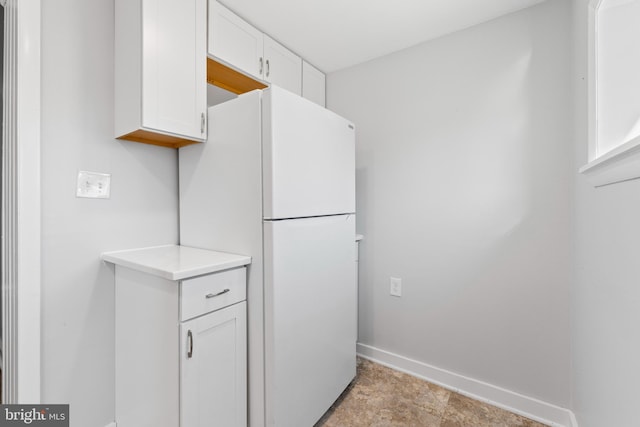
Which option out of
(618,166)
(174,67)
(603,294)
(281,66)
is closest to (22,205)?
(174,67)

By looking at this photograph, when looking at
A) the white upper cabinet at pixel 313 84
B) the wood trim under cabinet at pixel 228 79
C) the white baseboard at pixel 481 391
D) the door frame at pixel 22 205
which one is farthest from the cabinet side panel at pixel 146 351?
the white upper cabinet at pixel 313 84

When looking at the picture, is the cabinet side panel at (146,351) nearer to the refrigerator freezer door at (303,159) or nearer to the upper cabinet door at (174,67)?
the refrigerator freezer door at (303,159)

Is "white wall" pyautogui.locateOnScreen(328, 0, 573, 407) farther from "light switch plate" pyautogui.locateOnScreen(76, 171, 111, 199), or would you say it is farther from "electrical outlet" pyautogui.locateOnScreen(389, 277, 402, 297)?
"light switch plate" pyautogui.locateOnScreen(76, 171, 111, 199)

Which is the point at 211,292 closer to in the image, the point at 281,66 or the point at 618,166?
the point at 618,166

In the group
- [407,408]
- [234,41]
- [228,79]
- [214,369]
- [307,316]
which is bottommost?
[407,408]

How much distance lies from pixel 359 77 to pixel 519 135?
115cm

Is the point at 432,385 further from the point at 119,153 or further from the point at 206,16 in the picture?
the point at 206,16

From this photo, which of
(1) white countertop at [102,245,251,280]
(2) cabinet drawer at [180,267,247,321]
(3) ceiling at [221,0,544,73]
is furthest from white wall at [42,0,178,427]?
(3) ceiling at [221,0,544,73]

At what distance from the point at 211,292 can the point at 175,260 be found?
22 cm

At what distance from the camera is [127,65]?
1.23 meters

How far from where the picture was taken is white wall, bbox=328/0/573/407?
1.46 m

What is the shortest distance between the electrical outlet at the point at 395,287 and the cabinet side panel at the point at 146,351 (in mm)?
1408

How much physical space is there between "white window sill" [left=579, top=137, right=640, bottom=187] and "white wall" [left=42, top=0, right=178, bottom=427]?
181 centimetres

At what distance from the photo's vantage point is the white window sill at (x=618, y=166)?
0.63m
